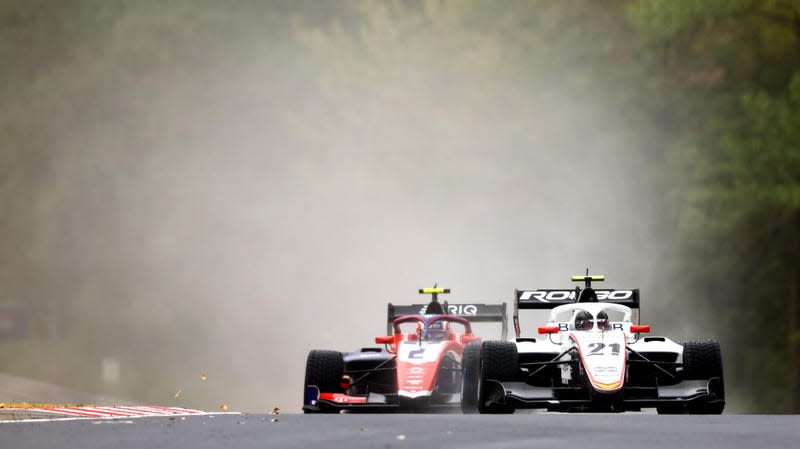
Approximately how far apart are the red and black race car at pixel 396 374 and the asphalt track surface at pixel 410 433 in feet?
14.9

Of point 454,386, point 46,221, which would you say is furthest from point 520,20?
point 454,386

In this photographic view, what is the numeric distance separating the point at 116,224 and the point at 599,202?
1416 centimetres

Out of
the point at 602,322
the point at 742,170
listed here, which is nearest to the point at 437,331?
the point at 602,322

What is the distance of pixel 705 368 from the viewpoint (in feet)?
49.7

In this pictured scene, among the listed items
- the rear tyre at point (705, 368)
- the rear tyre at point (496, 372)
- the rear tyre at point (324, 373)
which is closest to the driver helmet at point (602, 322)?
the rear tyre at point (705, 368)

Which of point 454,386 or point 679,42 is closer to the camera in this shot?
point 454,386

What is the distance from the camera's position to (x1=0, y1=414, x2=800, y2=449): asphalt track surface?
29.5ft

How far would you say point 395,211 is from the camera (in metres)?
42.2

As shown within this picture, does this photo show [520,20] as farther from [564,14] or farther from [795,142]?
[795,142]

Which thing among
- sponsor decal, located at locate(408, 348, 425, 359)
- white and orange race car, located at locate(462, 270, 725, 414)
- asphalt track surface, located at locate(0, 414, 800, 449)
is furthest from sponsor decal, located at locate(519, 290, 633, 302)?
asphalt track surface, located at locate(0, 414, 800, 449)

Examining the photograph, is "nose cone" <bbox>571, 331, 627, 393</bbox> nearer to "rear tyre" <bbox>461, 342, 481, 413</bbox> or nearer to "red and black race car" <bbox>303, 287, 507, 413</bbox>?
"rear tyre" <bbox>461, 342, 481, 413</bbox>

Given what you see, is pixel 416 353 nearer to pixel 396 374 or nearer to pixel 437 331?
pixel 396 374

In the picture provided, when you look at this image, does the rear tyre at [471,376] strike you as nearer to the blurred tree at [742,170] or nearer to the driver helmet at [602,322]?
the driver helmet at [602,322]

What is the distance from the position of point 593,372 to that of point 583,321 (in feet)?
4.74
